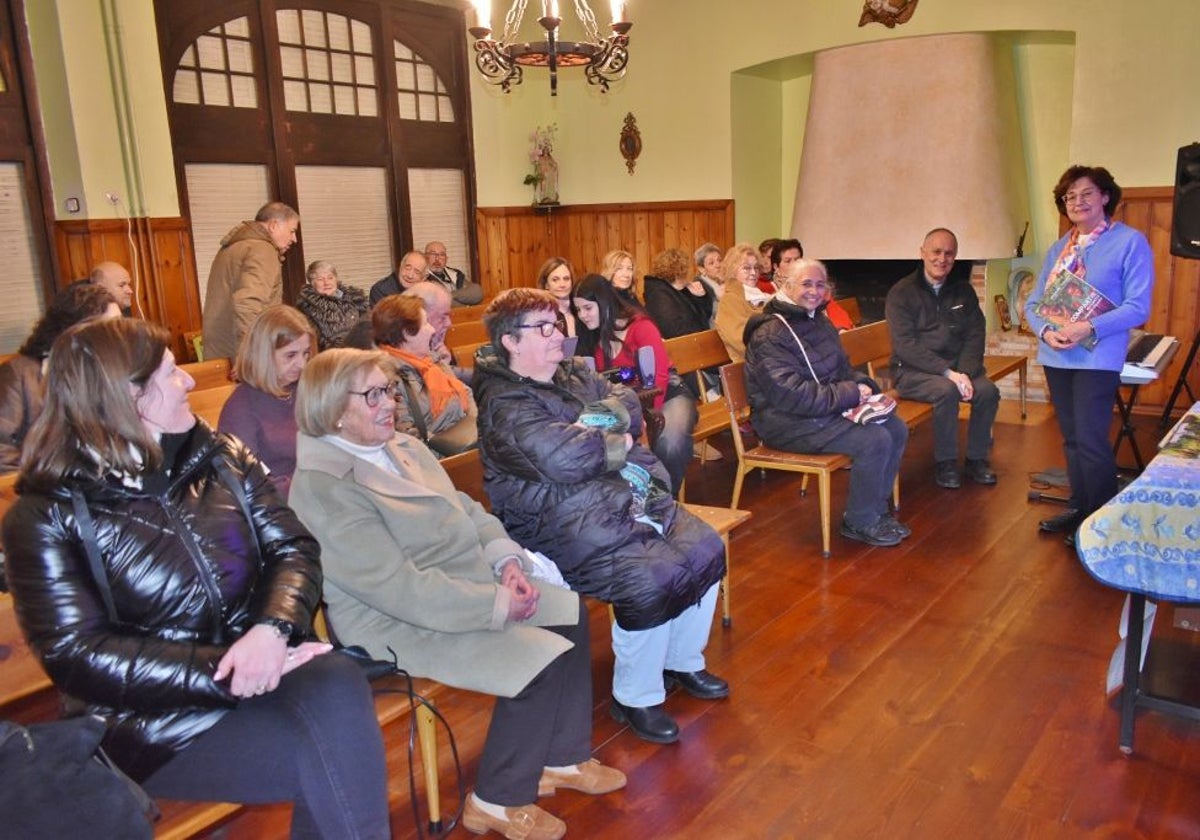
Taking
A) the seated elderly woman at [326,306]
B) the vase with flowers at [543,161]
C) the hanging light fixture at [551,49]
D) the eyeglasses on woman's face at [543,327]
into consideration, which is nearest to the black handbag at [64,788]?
the eyeglasses on woman's face at [543,327]

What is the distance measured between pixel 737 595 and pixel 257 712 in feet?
6.93

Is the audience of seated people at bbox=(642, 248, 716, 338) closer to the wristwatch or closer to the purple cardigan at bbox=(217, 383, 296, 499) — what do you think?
the purple cardigan at bbox=(217, 383, 296, 499)

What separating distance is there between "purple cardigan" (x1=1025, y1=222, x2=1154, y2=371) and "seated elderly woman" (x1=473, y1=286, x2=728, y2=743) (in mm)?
1863

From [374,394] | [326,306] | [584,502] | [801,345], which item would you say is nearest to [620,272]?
[801,345]

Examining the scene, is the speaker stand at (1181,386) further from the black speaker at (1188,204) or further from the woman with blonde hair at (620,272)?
the woman with blonde hair at (620,272)

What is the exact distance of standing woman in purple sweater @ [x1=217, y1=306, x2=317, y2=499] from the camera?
291 centimetres

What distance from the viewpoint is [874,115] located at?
23.3 ft

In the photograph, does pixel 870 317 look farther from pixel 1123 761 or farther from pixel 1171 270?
pixel 1123 761

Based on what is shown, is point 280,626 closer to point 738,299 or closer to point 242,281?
point 242,281

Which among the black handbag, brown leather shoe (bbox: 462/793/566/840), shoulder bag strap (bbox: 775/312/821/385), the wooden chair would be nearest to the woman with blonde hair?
the wooden chair

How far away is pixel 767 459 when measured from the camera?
13.5ft

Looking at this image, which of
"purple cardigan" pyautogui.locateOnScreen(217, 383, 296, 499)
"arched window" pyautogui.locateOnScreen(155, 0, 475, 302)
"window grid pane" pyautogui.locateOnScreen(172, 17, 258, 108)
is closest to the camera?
"purple cardigan" pyautogui.locateOnScreen(217, 383, 296, 499)

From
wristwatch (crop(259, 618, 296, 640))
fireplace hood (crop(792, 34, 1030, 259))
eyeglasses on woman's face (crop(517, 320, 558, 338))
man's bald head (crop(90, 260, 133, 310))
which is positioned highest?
fireplace hood (crop(792, 34, 1030, 259))

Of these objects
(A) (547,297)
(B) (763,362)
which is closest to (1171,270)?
(B) (763,362)
